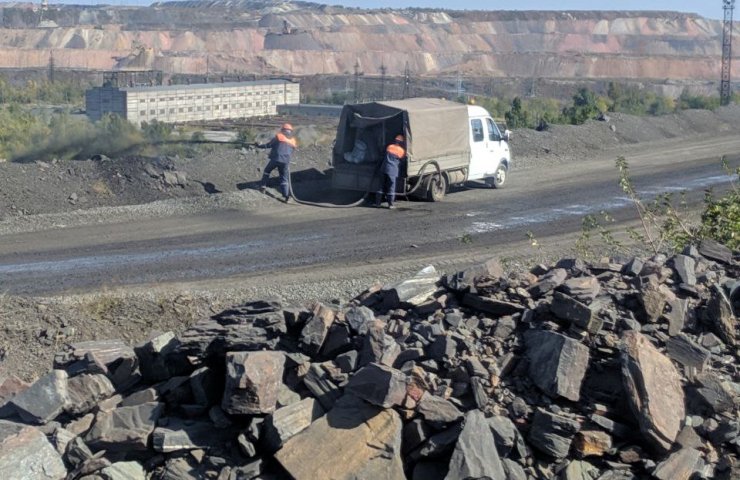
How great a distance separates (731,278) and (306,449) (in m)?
4.82

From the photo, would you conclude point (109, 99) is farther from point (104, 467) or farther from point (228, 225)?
point (104, 467)

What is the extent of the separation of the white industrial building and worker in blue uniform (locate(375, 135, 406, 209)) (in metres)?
22.1

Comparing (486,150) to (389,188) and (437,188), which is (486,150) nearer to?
(437,188)

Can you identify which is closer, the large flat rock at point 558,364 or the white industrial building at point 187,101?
the large flat rock at point 558,364

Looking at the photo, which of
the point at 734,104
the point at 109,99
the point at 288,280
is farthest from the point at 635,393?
the point at 734,104

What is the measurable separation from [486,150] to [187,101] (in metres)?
25.2

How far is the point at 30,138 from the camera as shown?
1277 inches

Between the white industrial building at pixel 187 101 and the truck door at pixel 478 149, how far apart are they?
20.9 metres

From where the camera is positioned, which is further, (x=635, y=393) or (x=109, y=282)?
(x=109, y=282)

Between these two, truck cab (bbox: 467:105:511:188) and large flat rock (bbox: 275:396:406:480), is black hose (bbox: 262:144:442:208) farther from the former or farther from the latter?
large flat rock (bbox: 275:396:406:480)

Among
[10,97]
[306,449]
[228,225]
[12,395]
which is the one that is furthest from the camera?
[10,97]

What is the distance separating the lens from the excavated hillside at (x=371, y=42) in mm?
105312

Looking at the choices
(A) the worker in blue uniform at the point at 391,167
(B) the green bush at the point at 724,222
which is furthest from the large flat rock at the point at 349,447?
(A) the worker in blue uniform at the point at 391,167

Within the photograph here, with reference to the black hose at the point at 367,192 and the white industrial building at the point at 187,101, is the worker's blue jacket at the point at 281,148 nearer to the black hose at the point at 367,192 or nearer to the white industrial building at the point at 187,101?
the black hose at the point at 367,192
